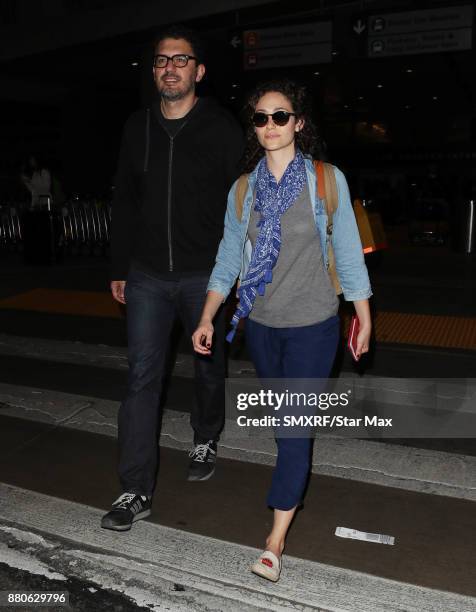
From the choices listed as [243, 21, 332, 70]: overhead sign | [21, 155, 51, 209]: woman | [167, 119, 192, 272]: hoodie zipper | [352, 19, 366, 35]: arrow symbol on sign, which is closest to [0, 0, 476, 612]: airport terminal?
[167, 119, 192, 272]: hoodie zipper

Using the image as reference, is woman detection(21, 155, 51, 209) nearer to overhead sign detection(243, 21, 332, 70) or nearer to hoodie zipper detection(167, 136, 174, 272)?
overhead sign detection(243, 21, 332, 70)

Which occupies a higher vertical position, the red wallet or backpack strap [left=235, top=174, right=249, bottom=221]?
backpack strap [left=235, top=174, right=249, bottom=221]

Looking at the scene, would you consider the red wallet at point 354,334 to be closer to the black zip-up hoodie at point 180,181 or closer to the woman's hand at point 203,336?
the woman's hand at point 203,336

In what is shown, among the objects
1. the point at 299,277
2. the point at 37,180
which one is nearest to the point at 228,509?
the point at 299,277

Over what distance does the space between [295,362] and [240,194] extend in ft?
2.25

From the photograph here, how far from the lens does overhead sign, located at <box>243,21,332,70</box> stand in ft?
43.1

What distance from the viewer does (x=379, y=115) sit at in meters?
31.0

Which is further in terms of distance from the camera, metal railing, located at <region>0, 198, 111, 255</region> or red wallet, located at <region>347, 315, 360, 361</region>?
metal railing, located at <region>0, 198, 111, 255</region>

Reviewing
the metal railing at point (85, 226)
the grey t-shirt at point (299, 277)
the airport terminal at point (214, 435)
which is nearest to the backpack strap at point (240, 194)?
the airport terminal at point (214, 435)

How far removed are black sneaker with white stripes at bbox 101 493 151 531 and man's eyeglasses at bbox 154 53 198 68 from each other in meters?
1.89

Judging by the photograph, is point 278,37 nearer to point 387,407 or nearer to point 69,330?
point 69,330

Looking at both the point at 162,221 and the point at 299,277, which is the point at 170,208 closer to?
the point at 162,221

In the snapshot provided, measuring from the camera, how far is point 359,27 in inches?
513

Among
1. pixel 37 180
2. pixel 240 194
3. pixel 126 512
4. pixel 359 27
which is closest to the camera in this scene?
pixel 240 194
